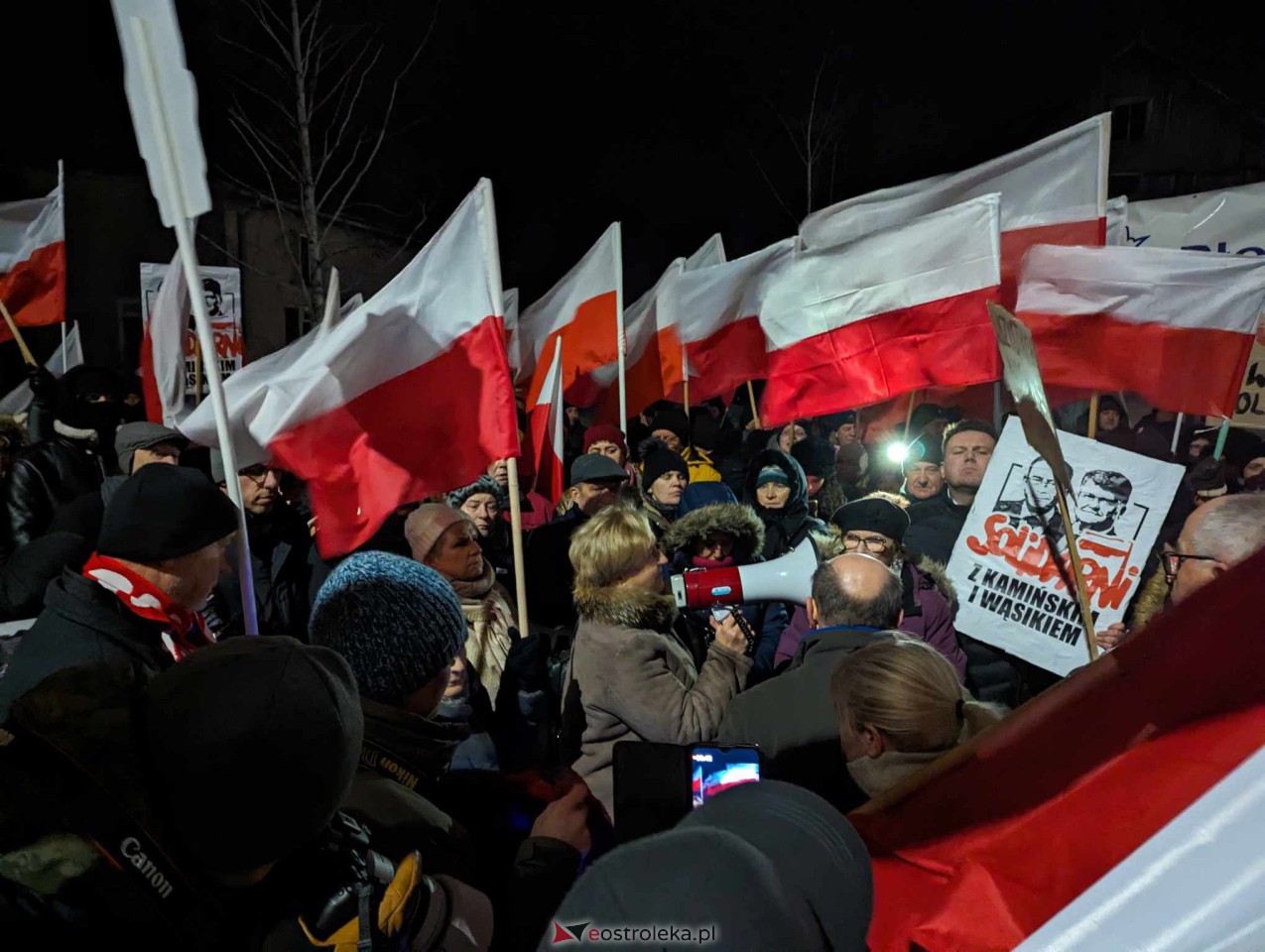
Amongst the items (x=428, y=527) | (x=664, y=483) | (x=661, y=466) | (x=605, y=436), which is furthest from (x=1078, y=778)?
(x=605, y=436)

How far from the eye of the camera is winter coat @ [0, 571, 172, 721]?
82.7 inches

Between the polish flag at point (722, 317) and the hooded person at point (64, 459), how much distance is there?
4.49 m

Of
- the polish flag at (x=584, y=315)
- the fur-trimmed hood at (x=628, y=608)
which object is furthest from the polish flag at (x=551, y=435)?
the fur-trimmed hood at (x=628, y=608)

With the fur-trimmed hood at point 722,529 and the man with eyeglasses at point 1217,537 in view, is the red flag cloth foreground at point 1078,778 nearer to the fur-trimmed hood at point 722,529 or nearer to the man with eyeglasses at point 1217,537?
the man with eyeglasses at point 1217,537

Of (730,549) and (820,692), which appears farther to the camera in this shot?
(730,549)

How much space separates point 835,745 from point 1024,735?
3.28 ft

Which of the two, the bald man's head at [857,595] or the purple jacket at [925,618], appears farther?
the purple jacket at [925,618]

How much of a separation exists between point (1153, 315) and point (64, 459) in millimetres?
5880

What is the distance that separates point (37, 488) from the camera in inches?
177

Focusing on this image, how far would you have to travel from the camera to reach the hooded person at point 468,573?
352cm

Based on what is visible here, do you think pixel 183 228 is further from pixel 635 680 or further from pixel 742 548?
pixel 742 548

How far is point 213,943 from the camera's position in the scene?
37.5 inches

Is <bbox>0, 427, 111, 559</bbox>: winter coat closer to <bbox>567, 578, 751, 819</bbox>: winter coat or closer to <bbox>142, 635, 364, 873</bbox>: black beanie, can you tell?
<bbox>567, 578, 751, 819</bbox>: winter coat

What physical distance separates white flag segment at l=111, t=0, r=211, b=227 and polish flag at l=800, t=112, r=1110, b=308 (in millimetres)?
4186
